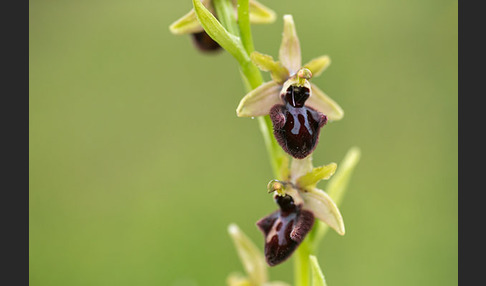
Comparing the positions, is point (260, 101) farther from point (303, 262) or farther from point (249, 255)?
point (249, 255)

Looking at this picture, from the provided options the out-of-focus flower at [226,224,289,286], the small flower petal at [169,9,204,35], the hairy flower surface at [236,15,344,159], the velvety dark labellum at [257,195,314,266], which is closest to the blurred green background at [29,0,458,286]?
the out-of-focus flower at [226,224,289,286]

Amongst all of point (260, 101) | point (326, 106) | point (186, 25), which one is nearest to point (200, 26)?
point (186, 25)

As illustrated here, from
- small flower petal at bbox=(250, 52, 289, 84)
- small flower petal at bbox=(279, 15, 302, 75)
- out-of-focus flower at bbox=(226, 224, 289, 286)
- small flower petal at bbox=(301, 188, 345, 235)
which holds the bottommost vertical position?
out-of-focus flower at bbox=(226, 224, 289, 286)

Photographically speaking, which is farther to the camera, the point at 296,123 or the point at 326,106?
the point at 326,106

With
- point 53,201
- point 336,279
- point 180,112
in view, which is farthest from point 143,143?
point 336,279

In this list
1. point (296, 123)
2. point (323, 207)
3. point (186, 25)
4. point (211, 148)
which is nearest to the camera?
point (296, 123)

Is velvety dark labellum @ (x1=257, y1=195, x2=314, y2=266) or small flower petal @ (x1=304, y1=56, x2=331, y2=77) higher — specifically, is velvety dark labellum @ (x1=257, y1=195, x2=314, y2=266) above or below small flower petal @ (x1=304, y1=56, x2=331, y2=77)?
below

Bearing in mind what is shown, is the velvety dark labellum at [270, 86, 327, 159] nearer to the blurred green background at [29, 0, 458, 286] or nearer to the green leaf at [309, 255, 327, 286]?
the green leaf at [309, 255, 327, 286]
